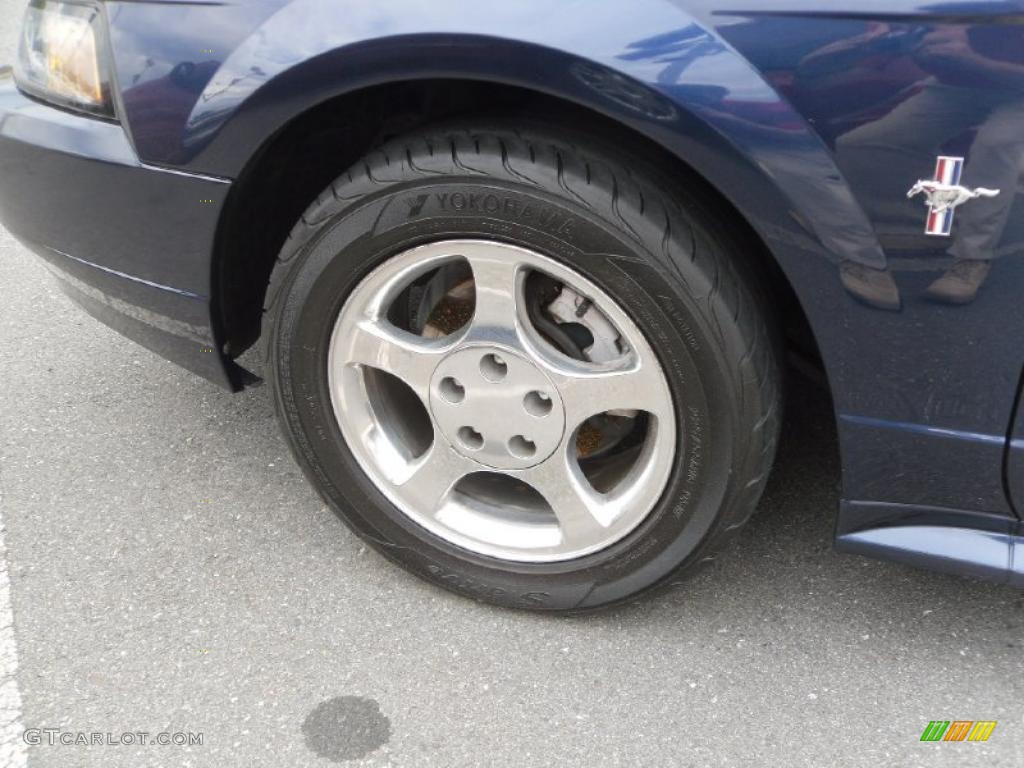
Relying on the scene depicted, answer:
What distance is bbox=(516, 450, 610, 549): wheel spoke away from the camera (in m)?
1.97

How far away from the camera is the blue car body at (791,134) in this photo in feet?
4.62

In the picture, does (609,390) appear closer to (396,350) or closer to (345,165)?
(396,350)

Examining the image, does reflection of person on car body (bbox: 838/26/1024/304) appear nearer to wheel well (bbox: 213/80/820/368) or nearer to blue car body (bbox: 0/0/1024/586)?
blue car body (bbox: 0/0/1024/586)

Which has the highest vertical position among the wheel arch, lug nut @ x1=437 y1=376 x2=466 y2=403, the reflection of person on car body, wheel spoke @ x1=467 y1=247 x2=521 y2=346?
the reflection of person on car body

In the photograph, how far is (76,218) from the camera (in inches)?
83.8

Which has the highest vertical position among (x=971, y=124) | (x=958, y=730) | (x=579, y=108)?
(x=971, y=124)

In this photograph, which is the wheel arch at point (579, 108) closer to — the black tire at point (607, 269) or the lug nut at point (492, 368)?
the black tire at point (607, 269)

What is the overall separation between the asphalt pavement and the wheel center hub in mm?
391

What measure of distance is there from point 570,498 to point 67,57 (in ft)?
4.28

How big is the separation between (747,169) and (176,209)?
41.9 inches

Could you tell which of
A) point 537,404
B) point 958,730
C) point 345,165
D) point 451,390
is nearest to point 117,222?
point 345,165

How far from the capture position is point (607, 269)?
1.73 meters

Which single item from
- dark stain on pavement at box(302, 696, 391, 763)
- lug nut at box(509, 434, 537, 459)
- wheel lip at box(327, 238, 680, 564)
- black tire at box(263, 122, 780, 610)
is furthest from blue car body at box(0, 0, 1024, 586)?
dark stain on pavement at box(302, 696, 391, 763)

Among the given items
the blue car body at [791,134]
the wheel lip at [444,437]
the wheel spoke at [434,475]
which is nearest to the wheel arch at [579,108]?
the blue car body at [791,134]
